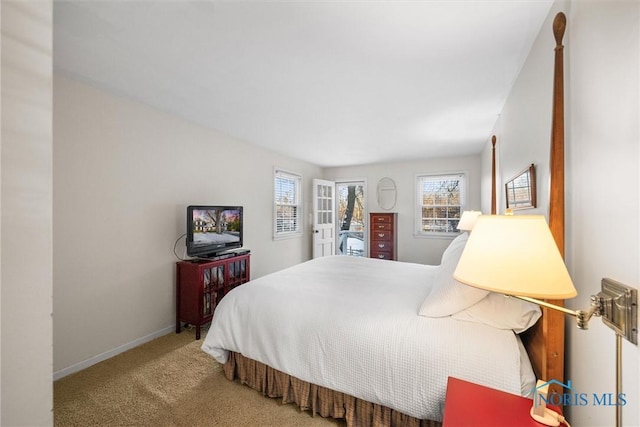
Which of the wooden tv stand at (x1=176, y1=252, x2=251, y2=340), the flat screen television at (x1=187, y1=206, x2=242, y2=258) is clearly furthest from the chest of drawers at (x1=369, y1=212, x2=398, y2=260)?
the wooden tv stand at (x1=176, y1=252, x2=251, y2=340)

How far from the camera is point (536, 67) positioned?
156cm

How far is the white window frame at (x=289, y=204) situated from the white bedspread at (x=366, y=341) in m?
2.40

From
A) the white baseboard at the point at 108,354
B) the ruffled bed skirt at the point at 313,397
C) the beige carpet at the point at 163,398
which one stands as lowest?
the beige carpet at the point at 163,398

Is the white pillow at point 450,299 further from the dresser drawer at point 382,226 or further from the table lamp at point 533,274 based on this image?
the dresser drawer at point 382,226

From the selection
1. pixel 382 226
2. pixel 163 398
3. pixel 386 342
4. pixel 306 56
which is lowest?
pixel 163 398

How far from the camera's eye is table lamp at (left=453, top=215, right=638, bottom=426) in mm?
694

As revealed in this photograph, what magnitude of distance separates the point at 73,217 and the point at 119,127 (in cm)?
88

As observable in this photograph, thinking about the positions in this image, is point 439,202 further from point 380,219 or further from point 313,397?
point 313,397

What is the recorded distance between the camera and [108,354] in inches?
91.7

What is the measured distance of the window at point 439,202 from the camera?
491cm

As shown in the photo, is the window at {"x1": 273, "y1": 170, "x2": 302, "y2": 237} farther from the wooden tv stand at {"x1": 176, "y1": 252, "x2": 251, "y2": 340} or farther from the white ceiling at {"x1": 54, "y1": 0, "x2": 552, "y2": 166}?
the white ceiling at {"x1": 54, "y1": 0, "x2": 552, "y2": 166}

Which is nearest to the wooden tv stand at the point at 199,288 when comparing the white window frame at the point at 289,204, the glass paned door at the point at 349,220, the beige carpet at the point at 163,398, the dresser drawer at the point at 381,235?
the beige carpet at the point at 163,398

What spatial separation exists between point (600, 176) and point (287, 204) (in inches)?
169

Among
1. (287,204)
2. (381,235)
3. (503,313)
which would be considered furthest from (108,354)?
(381,235)
